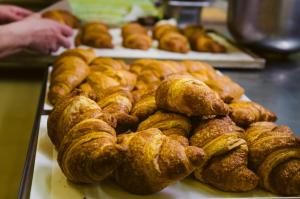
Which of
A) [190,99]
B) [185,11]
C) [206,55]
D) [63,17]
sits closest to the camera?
[190,99]

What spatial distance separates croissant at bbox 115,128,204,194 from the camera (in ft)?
2.32

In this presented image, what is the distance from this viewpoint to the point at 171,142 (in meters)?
0.74

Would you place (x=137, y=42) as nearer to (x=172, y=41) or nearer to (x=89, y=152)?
(x=172, y=41)

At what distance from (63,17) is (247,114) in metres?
1.33

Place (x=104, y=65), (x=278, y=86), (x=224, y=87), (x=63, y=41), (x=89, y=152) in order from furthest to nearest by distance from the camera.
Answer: (x=63, y=41), (x=278, y=86), (x=104, y=65), (x=224, y=87), (x=89, y=152)

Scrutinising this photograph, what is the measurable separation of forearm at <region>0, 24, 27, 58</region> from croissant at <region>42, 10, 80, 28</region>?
545mm

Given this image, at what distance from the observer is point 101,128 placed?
760 mm

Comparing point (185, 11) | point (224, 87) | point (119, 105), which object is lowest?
point (185, 11)

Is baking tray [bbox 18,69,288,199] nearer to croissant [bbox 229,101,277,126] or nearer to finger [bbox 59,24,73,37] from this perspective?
croissant [bbox 229,101,277,126]

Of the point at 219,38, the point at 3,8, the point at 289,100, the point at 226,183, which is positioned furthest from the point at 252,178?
the point at 3,8

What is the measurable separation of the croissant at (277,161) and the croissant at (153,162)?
5.1 inches

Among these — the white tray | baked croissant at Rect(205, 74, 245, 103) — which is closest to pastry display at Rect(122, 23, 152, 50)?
baked croissant at Rect(205, 74, 245, 103)

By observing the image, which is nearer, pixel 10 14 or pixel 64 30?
pixel 64 30

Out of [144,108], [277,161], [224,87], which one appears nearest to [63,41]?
[224,87]
